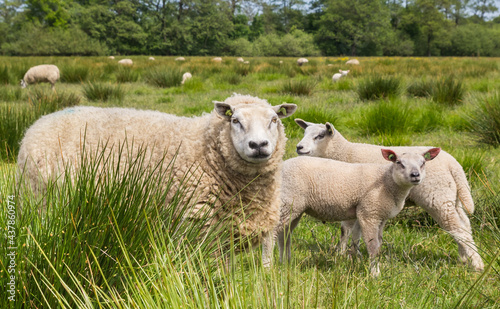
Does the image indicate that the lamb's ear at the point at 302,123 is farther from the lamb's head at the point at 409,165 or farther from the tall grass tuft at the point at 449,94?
the tall grass tuft at the point at 449,94

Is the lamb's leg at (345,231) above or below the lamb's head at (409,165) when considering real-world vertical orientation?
below

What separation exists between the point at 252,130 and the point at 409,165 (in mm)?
1169

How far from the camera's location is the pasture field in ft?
4.30

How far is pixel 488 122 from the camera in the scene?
5172mm

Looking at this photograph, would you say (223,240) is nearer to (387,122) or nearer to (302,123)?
(302,123)

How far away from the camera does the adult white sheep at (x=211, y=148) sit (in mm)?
2252

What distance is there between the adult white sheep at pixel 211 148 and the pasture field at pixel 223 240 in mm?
246

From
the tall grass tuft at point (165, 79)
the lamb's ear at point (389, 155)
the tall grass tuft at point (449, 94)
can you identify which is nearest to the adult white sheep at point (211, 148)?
the lamb's ear at point (389, 155)

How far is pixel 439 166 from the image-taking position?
9.46 feet

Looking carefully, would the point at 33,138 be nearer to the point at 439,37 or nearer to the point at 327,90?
the point at 327,90

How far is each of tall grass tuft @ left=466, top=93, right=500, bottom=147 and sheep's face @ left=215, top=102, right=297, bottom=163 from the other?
13.0 ft

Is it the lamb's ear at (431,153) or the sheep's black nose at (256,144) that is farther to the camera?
the lamb's ear at (431,153)

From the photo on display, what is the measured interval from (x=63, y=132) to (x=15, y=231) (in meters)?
1.38

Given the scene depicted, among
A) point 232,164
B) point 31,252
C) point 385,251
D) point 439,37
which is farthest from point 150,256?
point 439,37
